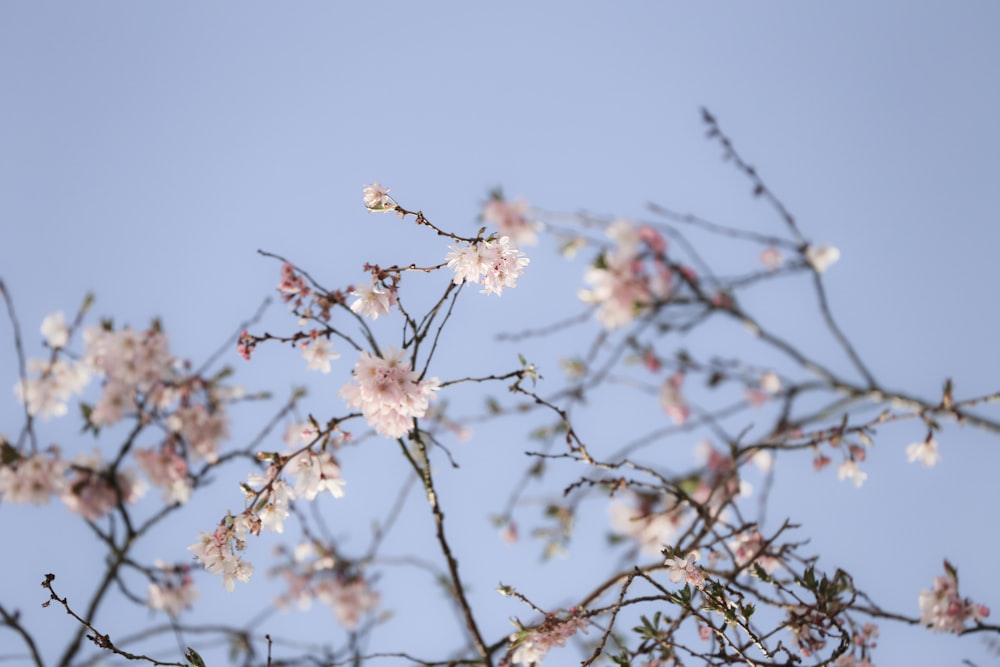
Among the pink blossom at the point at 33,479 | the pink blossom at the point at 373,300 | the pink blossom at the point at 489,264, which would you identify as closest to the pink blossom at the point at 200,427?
the pink blossom at the point at 33,479

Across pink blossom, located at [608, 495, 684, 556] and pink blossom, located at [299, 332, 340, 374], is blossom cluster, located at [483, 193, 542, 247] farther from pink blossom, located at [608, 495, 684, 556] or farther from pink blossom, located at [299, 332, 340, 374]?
pink blossom, located at [299, 332, 340, 374]

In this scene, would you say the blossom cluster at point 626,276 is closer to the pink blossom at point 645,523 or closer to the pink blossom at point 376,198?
the pink blossom at point 645,523

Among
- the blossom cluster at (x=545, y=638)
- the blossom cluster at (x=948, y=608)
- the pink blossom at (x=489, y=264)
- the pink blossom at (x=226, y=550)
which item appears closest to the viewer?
the pink blossom at (x=226, y=550)

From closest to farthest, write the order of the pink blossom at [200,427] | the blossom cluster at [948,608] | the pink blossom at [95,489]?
the blossom cluster at [948,608] → the pink blossom at [95,489] → the pink blossom at [200,427]

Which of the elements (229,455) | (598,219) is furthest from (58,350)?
(598,219)

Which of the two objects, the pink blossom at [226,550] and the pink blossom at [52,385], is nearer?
the pink blossom at [226,550]

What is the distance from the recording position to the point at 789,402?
4.99 meters

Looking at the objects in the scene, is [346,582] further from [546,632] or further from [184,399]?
[546,632]

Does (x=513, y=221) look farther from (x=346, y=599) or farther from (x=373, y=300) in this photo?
(x=373, y=300)

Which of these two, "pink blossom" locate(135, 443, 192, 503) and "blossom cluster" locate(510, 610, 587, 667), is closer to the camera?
"blossom cluster" locate(510, 610, 587, 667)

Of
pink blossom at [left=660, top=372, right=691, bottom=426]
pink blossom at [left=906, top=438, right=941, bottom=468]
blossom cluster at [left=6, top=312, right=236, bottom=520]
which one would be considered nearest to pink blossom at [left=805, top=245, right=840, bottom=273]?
pink blossom at [left=660, top=372, right=691, bottom=426]

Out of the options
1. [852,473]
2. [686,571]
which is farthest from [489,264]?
[852,473]

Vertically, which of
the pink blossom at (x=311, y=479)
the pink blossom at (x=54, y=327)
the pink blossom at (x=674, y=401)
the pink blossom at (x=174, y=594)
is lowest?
the pink blossom at (x=311, y=479)

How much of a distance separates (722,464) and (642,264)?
1.75m
